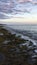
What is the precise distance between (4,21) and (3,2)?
20 centimetres

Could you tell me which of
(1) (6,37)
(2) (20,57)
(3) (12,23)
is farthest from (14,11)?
(2) (20,57)

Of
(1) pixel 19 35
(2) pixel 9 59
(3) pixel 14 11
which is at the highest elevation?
(3) pixel 14 11

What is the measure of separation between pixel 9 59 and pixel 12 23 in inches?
15.2

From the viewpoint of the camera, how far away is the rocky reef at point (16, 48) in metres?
2.49

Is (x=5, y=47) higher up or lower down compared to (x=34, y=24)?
lower down

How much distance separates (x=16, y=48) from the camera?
254 cm

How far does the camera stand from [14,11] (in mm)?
2549

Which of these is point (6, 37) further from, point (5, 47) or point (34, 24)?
point (34, 24)

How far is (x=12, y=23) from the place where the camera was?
253 cm

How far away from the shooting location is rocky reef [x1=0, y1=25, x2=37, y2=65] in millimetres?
2488

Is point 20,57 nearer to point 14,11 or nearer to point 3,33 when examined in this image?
point 3,33

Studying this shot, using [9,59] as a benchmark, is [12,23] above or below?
above

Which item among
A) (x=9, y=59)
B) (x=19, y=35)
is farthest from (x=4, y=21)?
(x=9, y=59)

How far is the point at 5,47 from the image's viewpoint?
2.53m
